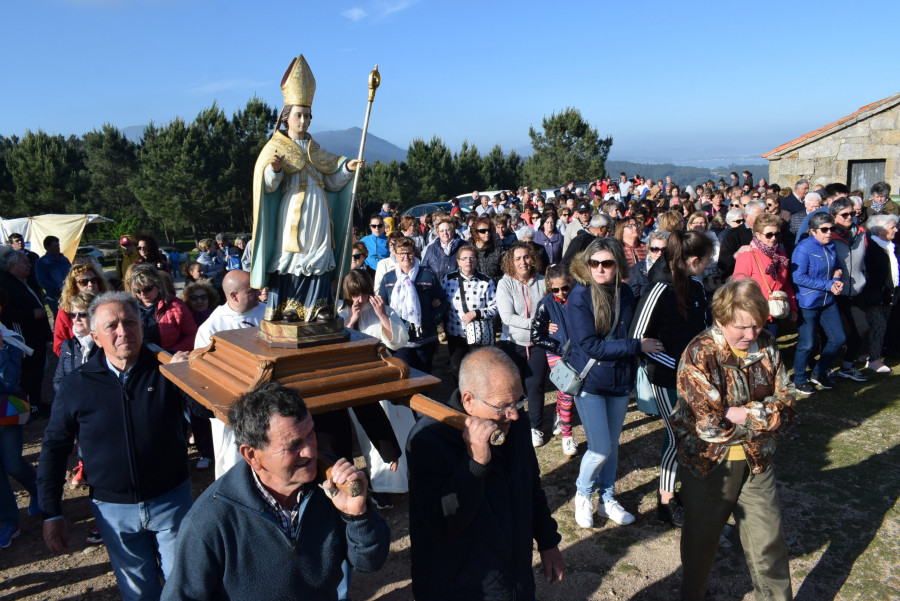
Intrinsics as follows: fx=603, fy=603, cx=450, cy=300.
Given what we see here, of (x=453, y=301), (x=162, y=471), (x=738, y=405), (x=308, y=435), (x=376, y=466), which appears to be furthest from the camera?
(x=453, y=301)

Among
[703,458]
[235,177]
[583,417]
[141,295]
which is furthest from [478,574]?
[235,177]

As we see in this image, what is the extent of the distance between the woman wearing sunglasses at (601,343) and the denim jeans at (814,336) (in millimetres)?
3450

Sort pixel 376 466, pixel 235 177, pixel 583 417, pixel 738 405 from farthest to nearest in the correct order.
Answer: pixel 235 177 < pixel 376 466 < pixel 583 417 < pixel 738 405

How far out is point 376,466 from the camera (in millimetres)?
4941

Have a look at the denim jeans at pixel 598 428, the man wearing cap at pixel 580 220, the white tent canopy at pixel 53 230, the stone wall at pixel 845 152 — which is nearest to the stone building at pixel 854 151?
the stone wall at pixel 845 152

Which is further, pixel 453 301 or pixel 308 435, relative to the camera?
pixel 453 301

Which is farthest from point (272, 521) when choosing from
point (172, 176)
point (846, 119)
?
point (172, 176)

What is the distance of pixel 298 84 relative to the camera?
2.59m

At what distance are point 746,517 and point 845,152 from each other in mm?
13980

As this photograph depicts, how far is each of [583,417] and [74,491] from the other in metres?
4.53

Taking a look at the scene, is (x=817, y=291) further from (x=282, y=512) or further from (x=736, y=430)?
(x=282, y=512)

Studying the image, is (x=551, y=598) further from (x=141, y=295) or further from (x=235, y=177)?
(x=235, y=177)

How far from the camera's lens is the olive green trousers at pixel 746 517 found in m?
3.15

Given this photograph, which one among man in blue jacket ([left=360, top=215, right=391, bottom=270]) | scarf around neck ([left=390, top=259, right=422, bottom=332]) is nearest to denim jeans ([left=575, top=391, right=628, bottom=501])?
scarf around neck ([left=390, top=259, right=422, bottom=332])
